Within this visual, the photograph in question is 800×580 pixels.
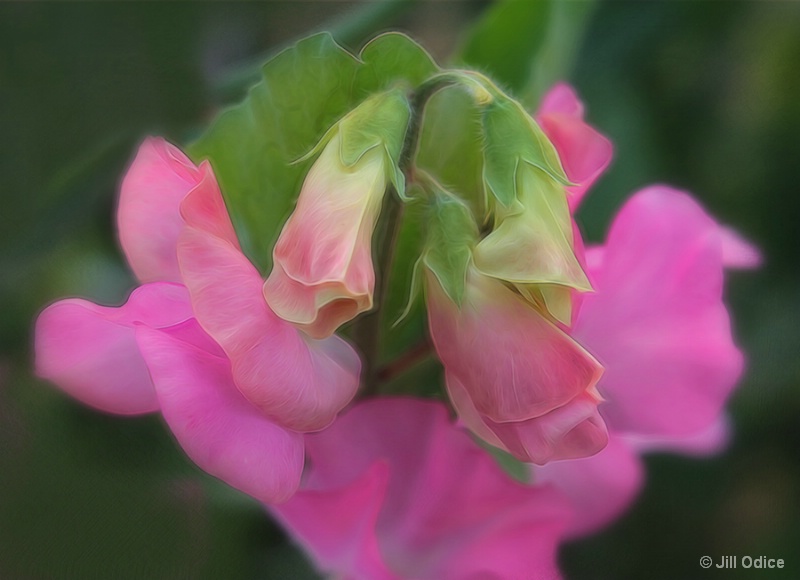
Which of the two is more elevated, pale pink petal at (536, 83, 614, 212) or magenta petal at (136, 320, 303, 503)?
pale pink petal at (536, 83, 614, 212)

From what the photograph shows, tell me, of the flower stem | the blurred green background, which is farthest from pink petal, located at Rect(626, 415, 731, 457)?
the flower stem

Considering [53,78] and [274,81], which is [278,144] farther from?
[53,78]

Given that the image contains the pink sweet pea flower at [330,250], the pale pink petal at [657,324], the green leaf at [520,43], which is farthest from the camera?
the green leaf at [520,43]

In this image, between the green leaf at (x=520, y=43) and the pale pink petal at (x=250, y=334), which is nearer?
the pale pink petal at (x=250, y=334)

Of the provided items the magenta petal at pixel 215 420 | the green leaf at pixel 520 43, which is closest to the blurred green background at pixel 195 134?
the green leaf at pixel 520 43

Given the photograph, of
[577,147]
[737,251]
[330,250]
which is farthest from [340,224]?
[737,251]

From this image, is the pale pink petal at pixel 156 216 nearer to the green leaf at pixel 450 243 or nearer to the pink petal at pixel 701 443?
the green leaf at pixel 450 243

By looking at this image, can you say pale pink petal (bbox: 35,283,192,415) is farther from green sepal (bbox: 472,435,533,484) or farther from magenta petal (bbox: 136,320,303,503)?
green sepal (bbox: 472,435,533,484)
